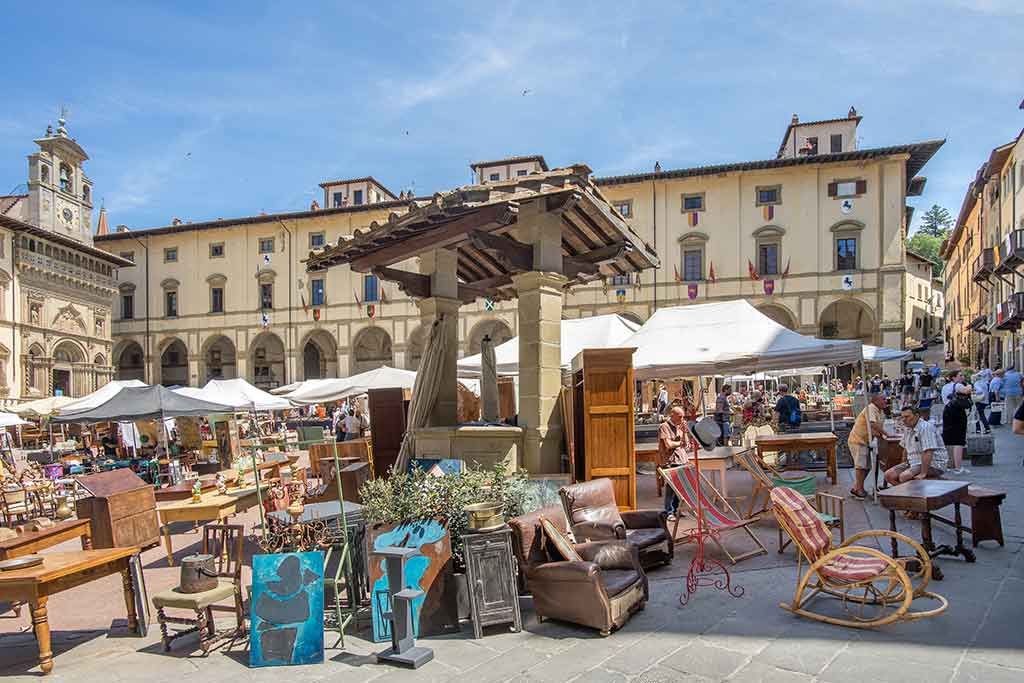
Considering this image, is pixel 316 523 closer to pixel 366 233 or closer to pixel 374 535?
pixel 374 535

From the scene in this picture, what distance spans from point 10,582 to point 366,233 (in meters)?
4.41

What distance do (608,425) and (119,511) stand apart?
4925mm

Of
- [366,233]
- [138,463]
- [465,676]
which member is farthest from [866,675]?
[138,463]

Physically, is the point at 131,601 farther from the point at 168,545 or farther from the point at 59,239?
the point at 59,239

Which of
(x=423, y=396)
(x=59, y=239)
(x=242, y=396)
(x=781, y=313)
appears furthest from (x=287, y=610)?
(x=59, y=239)

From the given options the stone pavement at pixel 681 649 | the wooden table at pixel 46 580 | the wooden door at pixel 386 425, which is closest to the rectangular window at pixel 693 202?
the wooden door at pixel 386 425

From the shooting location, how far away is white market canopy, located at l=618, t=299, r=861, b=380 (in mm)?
9797

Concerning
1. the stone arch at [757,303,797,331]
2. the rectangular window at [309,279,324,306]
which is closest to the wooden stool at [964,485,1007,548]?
the stone arch at [757,303,797,331]

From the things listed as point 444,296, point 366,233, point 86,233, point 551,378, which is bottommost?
point 551,378

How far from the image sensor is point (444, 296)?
8648mm

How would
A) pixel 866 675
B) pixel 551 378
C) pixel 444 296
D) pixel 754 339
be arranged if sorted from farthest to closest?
pixel 754 339, pixel 444 296, pixel 551 378, pixel 866 675

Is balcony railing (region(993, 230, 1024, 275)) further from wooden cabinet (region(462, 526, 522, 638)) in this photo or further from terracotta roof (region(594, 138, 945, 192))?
wooden cabinet (region(462, 526, 522, 638))

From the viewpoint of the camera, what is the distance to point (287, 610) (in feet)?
14.7

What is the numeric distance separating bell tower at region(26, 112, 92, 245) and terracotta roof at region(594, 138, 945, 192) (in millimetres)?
27242
